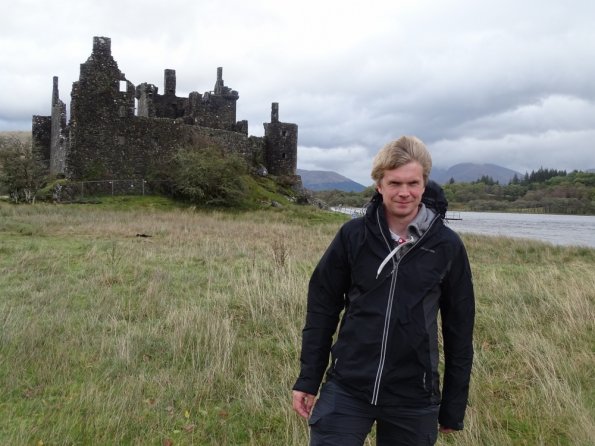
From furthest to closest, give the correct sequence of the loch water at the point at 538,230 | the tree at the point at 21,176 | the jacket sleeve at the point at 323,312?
the loch water at the point at 538,230 → the tree at the point at 21,176 → the jacket sleeve at the point at 323,312

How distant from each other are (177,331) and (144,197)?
28460 millimetres

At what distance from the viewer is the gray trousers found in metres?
3.12

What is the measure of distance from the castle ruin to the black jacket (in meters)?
33.7

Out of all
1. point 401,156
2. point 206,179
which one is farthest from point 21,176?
point 401,156

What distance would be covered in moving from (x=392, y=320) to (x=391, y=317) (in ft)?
0.06

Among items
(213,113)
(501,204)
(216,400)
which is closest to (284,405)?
(216,400)

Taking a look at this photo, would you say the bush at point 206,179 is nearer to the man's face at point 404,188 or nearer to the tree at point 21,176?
the tree at point 21,176

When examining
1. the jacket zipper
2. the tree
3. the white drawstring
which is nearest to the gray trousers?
the jacket zipper

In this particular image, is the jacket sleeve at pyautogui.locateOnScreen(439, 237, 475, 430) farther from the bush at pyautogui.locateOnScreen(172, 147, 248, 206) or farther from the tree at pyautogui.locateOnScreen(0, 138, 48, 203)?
the tree at pyautogui.locateOnScreen(0, 138, 48, 203)

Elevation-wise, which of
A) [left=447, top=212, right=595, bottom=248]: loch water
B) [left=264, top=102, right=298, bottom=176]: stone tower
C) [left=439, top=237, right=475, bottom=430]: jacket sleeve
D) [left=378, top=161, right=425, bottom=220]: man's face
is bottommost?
[left=447, top=212, right=595, bottom=248]: loch water

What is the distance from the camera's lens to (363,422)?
124 inches

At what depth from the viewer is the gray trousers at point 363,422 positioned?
3115 millimetres

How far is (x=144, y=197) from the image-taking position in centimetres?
3422

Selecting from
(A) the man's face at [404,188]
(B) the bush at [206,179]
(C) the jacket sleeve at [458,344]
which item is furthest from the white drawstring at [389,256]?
(B) the bush at [206,179]
